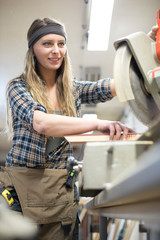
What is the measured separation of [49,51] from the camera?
1.52 m

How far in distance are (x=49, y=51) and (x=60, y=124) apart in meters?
0.53

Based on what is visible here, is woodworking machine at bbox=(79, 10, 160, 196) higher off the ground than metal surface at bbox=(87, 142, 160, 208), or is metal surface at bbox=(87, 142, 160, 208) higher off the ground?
woodworking machine at bbox=(79, 10, 160, 196)

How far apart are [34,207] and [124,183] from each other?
41.0 inches

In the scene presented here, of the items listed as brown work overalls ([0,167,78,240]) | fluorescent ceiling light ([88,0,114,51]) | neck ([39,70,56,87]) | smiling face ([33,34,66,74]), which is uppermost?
fluorescent ceiling light ([88,0,114,51])

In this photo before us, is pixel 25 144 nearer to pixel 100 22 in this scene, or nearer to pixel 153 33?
pixel 153 33

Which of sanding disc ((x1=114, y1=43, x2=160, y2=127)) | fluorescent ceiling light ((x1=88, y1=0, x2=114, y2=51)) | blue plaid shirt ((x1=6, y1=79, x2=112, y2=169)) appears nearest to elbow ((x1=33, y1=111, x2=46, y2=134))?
blue plaid shirt ((x1=6, y1=79, x2=112, y2=169))

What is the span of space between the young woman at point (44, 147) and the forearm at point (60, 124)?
0.14ft

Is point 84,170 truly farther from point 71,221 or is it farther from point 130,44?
point 71,221

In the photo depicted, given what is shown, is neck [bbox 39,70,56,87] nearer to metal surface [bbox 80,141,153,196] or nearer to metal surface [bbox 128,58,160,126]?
metal surface [bbox 128,58,160,126]

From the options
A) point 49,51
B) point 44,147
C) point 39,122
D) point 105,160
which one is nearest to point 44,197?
point 44,147

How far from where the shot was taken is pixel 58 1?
11.2 feet

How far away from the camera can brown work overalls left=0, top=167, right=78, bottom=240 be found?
1382mm

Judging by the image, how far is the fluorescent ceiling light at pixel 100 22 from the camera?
3037 millimetres

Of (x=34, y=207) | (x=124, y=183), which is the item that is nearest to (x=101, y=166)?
(x=124, y=183)
